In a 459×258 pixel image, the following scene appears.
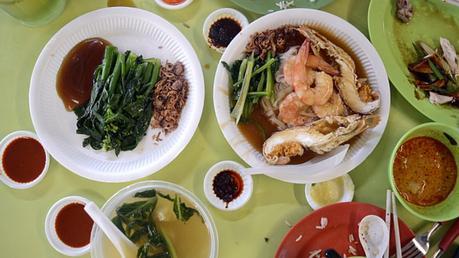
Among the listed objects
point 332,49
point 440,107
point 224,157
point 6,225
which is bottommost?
point 6,225

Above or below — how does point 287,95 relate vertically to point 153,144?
above

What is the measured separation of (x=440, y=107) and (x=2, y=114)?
6.72ft

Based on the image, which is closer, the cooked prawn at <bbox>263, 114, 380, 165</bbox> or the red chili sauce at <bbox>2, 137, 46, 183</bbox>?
the cooked prawn at <bbox>263, 114, 380, 165</bbox>

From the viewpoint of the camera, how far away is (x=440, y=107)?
244 cm

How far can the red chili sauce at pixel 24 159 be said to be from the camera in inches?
94.4

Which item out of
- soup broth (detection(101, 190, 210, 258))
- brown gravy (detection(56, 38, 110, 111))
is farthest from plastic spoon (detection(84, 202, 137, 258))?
brown gravy (detection(56, 38, 110, 111))

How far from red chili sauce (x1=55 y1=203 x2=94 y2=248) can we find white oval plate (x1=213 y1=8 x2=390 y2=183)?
743 mm

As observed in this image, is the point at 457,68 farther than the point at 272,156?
Yes

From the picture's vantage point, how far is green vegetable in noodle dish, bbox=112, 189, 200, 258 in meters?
2.20

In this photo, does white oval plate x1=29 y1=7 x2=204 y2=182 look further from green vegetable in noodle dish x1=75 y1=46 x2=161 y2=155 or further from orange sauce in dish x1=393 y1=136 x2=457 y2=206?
orange sauce in dish x1=393 y1=136 x2=457 y2=206

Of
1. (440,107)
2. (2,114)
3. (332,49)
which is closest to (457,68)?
(440,107)

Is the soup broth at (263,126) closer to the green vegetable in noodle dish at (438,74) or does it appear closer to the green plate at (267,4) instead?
the green plate at (267,4)

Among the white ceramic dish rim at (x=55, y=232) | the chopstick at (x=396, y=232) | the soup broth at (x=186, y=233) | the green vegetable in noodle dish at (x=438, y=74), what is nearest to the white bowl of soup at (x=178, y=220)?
the soup broth at (x=186, y=233)

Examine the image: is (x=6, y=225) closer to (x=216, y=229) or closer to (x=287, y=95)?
(x=216, y=229)
